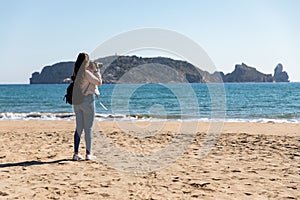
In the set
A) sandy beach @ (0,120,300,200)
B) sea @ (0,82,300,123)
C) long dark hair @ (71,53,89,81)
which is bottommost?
sandy beach @ (0,120,300,200)

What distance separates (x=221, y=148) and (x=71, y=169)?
3.59m

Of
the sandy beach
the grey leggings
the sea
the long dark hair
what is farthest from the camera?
the sea

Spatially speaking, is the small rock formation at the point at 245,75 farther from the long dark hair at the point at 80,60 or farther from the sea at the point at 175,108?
the long dark hair at the point at 80,60

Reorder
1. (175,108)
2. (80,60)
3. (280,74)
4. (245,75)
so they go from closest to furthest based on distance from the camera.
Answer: (80,60) < (175,108) < (245,75) < (280,74)

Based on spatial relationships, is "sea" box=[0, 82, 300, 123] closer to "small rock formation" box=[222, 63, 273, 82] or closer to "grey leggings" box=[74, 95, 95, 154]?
"grey leggings" box=[74, 95, 95, 154]

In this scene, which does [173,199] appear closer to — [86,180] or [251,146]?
[86,180]

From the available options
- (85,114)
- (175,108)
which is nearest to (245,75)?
(175,108)

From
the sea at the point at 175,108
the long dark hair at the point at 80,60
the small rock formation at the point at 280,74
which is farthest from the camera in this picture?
the small rock formation at the point at 280,74

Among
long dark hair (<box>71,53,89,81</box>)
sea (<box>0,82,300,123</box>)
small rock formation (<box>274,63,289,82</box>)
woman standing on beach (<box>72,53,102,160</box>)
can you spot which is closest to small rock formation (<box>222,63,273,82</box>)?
small rock formation (<box>274,63,289,82</box>)

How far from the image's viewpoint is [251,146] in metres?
8.15

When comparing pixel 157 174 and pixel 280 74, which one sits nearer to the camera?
pixel 157 174

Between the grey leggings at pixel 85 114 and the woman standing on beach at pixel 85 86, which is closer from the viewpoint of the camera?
the woman standing on beach at pixel 85 86

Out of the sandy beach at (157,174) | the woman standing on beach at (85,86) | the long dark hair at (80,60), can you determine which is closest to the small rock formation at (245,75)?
the sandy beach at (157,174)

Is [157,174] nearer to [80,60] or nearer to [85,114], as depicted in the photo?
[85,114]
